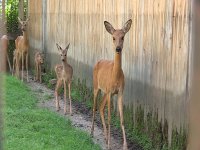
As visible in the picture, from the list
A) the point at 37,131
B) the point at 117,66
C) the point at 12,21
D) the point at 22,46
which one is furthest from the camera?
the point at 12,21

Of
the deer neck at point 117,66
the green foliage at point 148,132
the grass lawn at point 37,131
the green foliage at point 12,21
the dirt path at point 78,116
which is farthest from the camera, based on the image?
the green foliage at point 12,21

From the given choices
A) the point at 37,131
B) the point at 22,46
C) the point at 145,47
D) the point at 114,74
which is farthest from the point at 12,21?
the point at 114,74

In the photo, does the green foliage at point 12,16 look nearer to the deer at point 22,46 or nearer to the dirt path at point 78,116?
the deer at point 22,46

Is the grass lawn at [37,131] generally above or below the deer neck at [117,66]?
below

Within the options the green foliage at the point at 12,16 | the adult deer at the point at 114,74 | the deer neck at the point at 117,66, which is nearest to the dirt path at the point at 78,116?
the adult deer at the point at 114,74

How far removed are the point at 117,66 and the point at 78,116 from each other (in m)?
2.59

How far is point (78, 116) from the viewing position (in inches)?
346

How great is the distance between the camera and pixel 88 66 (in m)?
10.2

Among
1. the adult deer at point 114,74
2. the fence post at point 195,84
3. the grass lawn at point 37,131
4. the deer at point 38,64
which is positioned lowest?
the grass lawn at point 37,131

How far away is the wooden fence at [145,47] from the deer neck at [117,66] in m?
0.45

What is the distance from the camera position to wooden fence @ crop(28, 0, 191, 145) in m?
5.57

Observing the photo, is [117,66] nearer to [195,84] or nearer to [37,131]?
[37,131]

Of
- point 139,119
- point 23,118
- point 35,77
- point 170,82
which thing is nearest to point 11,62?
point 35,77

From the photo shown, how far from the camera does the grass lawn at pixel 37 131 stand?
5.99 meters
